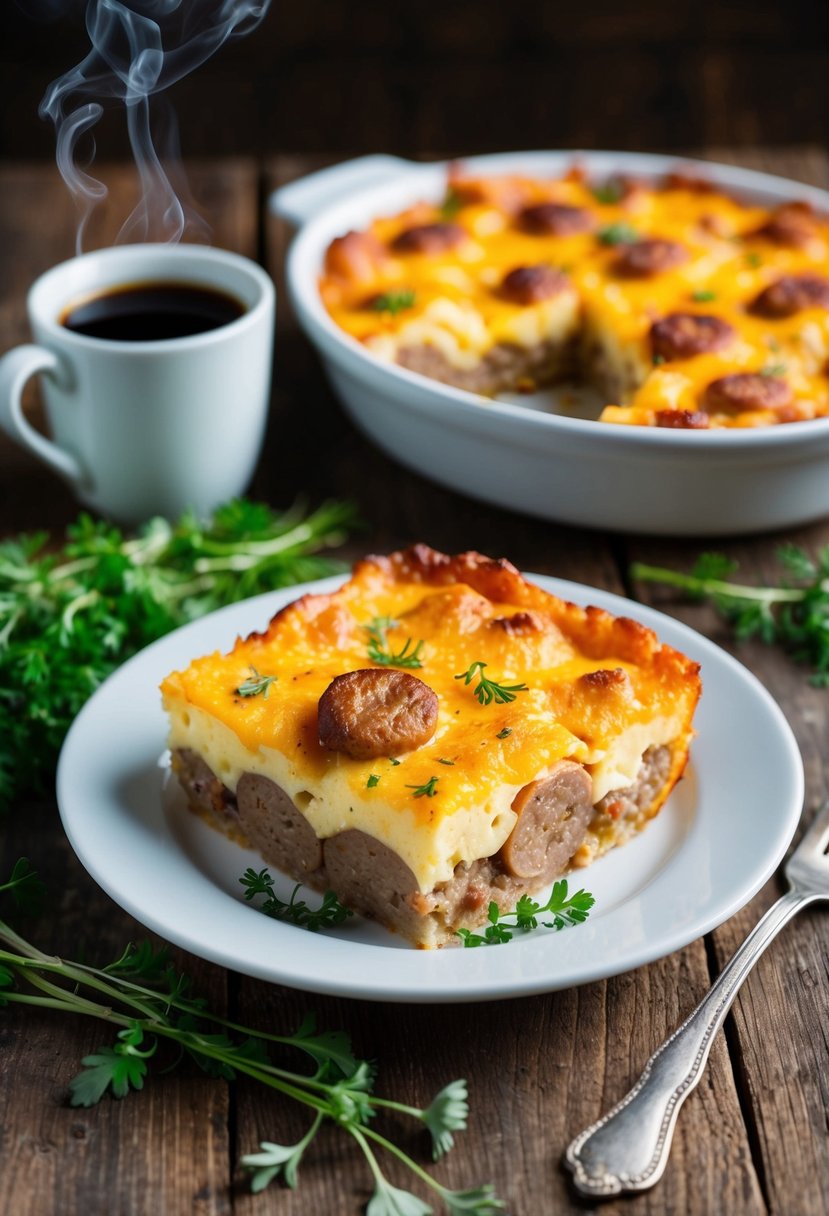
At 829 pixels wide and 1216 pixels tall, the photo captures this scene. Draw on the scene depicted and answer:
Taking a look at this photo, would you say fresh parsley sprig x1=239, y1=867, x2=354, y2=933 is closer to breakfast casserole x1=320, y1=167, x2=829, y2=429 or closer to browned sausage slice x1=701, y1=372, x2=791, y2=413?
breakfast casserole x1=320, y1=167, x2=829, y2=429

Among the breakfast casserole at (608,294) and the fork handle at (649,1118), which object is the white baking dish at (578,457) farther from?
the fork handle at (649,1118)

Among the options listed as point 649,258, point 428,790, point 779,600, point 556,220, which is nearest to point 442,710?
point 428,790

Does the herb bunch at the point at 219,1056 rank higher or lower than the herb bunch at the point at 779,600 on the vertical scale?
higher

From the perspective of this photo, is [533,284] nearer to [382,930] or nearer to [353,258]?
[353,258]

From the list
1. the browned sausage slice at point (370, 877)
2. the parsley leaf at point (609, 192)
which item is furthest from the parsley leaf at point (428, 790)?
the parsley leaf at point (609, 192)

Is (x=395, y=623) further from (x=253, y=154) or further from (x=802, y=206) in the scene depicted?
(x=253, y=154)
